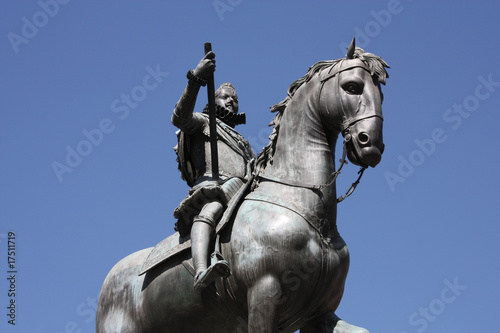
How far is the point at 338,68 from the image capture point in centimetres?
1102

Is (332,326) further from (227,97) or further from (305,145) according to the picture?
(227,97)

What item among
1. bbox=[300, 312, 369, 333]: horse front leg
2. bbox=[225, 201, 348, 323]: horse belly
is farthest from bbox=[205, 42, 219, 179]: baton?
bbox=[300, 312, 369, 333]: horse front leg

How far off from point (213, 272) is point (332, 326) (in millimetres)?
1623

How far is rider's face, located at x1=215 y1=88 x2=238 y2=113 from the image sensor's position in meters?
13.1

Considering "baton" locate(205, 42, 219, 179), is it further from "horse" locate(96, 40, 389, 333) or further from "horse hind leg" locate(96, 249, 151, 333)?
"horse hind leg" locate(96, 249, 151, 333)

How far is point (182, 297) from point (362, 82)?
3418 mm

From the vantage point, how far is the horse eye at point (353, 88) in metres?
10.8

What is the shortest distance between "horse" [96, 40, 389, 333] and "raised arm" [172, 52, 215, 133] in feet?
3.28

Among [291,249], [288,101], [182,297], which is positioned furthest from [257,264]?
[288,101]

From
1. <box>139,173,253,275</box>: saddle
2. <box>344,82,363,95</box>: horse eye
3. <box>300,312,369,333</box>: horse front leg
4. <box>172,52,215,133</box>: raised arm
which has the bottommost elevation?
<box>300,312,369,333</box>: horse front leg

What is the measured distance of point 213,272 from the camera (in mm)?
10328

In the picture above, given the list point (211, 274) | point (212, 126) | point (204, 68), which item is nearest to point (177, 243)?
point (211, 274)

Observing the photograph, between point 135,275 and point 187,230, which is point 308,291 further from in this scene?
point 135,275

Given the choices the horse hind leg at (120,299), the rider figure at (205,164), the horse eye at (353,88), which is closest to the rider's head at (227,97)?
the rider figure at (205,164)
